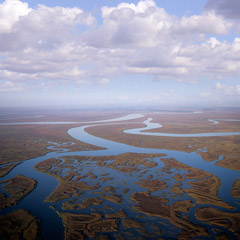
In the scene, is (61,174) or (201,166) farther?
(201,166)

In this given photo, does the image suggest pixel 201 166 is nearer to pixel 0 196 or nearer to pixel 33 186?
pixel 33 186

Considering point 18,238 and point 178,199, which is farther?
point 178,199

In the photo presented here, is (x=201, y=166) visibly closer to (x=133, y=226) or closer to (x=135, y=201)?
(x=135, y=201)

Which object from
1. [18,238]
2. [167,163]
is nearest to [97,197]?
[18,238]

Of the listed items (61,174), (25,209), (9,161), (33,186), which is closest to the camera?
(25,209)

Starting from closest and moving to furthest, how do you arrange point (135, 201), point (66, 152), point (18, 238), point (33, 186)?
1. point (18, 238)
2. point (135, 201)
3. point (33, 186)
4. point (66, 152)

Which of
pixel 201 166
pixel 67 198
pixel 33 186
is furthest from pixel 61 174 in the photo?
pixel 201 166
